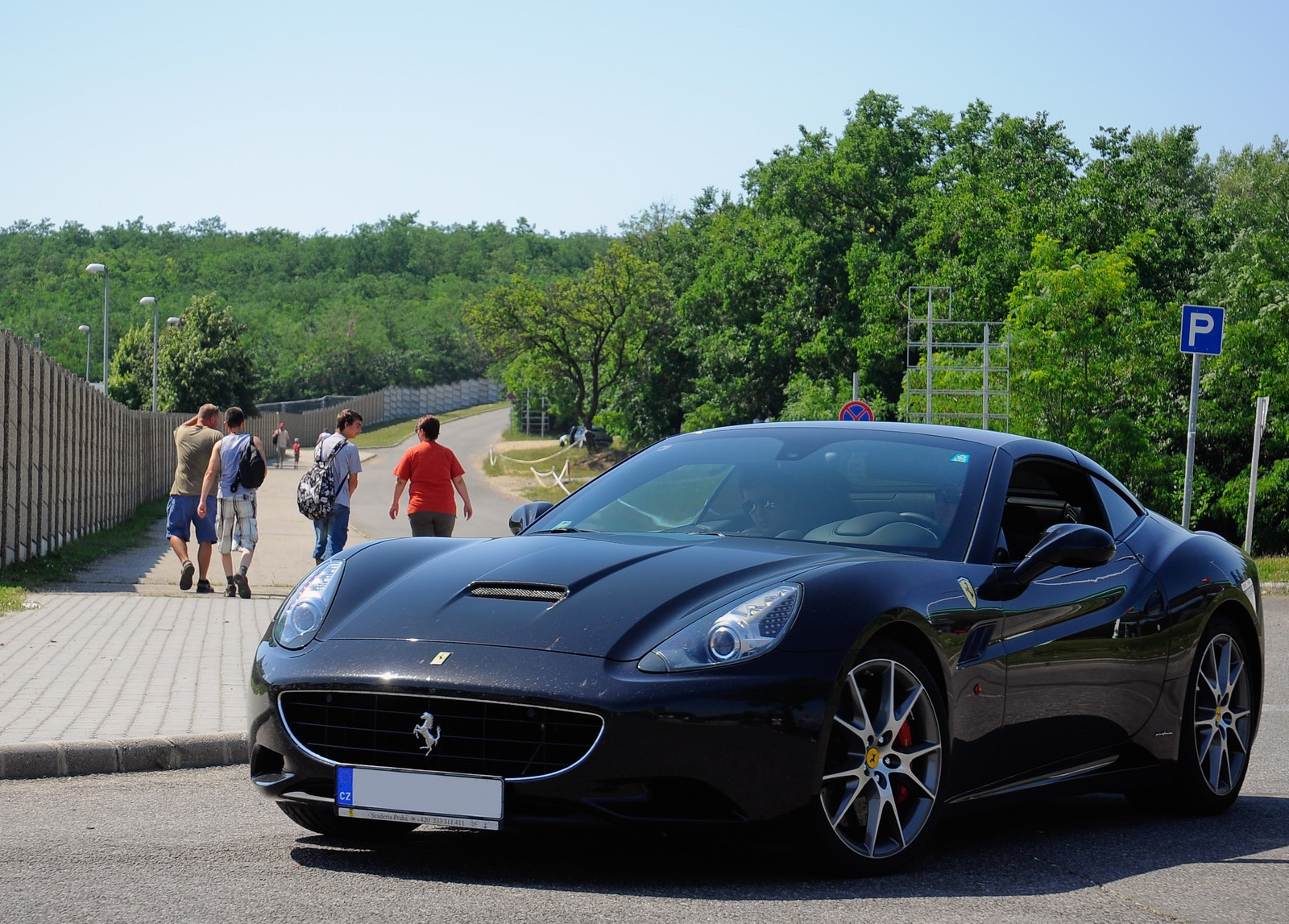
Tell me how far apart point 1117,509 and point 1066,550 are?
46.7 inches

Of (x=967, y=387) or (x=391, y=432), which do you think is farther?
(x=391, y=432)

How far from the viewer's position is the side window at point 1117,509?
6.38 metres

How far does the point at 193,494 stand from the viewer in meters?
17.4

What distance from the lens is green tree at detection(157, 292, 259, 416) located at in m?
90.7

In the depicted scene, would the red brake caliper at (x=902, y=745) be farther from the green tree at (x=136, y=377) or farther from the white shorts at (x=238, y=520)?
the green tree at (x=136, y=377)

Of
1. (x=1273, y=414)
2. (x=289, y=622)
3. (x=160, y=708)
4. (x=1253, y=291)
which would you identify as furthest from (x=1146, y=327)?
(x=289, y=622)

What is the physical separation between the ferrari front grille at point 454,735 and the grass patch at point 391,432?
3173 inches

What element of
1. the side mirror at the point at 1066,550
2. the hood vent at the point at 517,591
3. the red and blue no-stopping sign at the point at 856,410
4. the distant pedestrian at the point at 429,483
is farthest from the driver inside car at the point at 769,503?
the red and blue no-stopping sign at the point at 856,410

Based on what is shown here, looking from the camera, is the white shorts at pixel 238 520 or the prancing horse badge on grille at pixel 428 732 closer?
the prancing horse badge on grille at pixel 428 732

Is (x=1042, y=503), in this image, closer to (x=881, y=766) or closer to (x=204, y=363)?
(x=881, y=766)

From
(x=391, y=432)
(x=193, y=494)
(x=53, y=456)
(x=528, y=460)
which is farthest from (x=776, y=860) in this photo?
(x=391, y=432)

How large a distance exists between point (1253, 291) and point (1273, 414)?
3420mm

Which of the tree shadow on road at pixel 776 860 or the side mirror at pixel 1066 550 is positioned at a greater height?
the side mirror at pixel 1066 550

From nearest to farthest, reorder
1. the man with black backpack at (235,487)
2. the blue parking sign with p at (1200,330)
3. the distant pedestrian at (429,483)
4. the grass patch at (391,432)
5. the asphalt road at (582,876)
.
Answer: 1. the asphalt road at (582,876)
2. the distant pedestrian at (429,483)
3. the man with black backpack at (235,487)
4. the blue parking sign with p at (1200,330)
5. the grass patch at (391,432)
